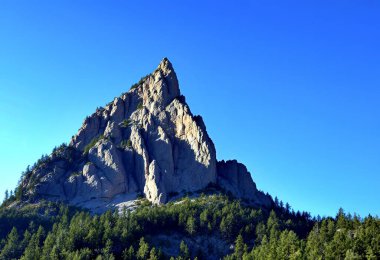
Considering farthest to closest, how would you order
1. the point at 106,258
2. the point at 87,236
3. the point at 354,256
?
the point at 87,236 < the point at 106,258 < the point at 354,256

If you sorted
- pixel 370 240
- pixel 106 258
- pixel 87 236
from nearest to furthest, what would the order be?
pixel 370 240
pixel 106 258
pixel 87 236

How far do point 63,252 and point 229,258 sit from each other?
2088 inches

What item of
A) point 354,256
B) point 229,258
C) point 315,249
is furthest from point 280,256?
point 229,258

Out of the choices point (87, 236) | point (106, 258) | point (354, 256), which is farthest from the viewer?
point (87, 236)

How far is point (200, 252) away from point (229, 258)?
13.4 metres

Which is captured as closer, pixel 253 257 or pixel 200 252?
pixel 253 257

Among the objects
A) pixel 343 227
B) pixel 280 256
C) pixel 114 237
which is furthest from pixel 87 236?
pixel 343 227

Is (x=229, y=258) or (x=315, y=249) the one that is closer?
(x=315, y=249)

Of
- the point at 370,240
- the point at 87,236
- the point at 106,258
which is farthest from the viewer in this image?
the point at 87,236

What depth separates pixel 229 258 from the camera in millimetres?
186750

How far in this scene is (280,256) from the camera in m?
158

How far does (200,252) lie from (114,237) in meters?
29.7

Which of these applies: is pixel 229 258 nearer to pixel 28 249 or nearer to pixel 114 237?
pixel 114 237

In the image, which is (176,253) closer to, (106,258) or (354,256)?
(106,258)
